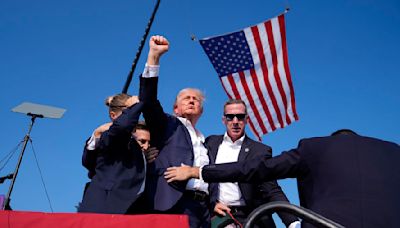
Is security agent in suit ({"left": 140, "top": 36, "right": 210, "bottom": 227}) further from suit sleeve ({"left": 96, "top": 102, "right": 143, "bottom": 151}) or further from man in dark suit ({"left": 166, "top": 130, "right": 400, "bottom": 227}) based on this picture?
man in dark suit ({"left": 166, "top": 130, "right": 400, "bottom": 227})

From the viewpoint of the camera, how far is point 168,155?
3.36m

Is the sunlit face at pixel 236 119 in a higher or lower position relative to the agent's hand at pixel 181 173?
higher

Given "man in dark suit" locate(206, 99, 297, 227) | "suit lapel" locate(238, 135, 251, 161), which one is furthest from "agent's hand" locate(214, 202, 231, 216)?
"suit lapel" locate(238, 135, 251, 161)

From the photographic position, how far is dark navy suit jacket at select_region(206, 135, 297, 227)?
145 inches

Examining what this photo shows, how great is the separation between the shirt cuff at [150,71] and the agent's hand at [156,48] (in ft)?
0.12

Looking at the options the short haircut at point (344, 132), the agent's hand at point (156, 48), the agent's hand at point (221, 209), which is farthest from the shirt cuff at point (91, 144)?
the short haircut at point (344, 132)

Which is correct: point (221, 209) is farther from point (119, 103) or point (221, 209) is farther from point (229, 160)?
point (119, 103)

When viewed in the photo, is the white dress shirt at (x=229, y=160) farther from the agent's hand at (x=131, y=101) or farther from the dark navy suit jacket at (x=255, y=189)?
the agent's hand at (x=131, y=101)

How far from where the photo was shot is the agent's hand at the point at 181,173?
116 inches

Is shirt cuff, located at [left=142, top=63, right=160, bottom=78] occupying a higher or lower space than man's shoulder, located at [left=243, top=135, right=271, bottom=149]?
higher

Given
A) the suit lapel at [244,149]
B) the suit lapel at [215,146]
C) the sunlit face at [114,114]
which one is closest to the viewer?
the sunlit face at [114,114]

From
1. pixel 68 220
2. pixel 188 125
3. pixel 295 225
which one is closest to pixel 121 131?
pixel 68 220

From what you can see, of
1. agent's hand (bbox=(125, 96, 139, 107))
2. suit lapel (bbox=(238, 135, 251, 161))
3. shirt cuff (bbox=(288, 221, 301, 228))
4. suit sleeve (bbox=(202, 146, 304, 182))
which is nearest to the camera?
suit sleeve (bbox=(202, 146, 304, 182))

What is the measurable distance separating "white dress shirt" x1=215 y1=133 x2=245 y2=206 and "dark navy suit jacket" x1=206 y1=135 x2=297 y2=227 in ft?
0.17
